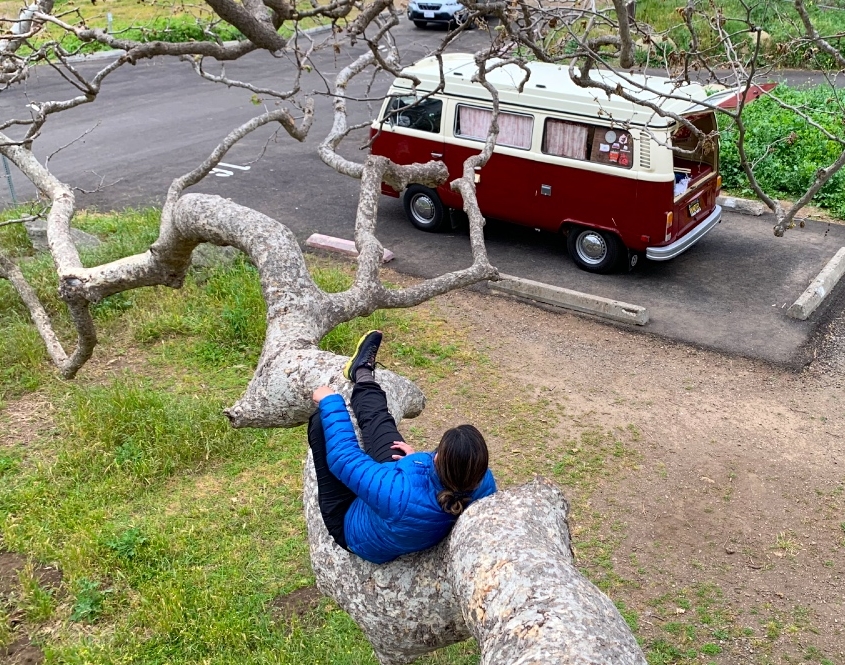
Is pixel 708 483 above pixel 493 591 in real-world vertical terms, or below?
below

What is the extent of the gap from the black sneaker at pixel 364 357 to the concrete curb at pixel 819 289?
680 centimetres

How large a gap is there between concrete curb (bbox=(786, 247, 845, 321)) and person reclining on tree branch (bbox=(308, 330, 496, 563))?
22.9 ft

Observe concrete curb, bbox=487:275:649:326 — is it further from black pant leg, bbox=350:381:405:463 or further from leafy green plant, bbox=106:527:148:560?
black pant leg, bbox=350:381:405:463

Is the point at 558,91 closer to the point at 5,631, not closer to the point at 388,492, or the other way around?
the point at 388,492

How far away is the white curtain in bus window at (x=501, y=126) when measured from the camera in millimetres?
9969

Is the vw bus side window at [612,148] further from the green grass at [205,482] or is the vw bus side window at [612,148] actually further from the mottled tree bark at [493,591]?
the mottled tree bark at [493,591]

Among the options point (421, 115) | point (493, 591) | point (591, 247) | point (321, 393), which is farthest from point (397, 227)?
point (493, 591)

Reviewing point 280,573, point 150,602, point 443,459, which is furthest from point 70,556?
point 443,459

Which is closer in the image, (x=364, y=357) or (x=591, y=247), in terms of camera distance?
(x=364, y=357)

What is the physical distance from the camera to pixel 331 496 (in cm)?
324

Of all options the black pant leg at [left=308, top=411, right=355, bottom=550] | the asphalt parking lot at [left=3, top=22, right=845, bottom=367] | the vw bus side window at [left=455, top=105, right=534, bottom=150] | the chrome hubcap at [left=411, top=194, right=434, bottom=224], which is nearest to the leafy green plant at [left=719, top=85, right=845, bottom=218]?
the asphalt parking lot at [left=3, top=22, right=845, bottom=367]

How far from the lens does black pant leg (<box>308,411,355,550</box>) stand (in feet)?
10.4

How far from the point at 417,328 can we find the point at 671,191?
3311 mm

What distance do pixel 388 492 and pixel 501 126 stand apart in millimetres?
8086
